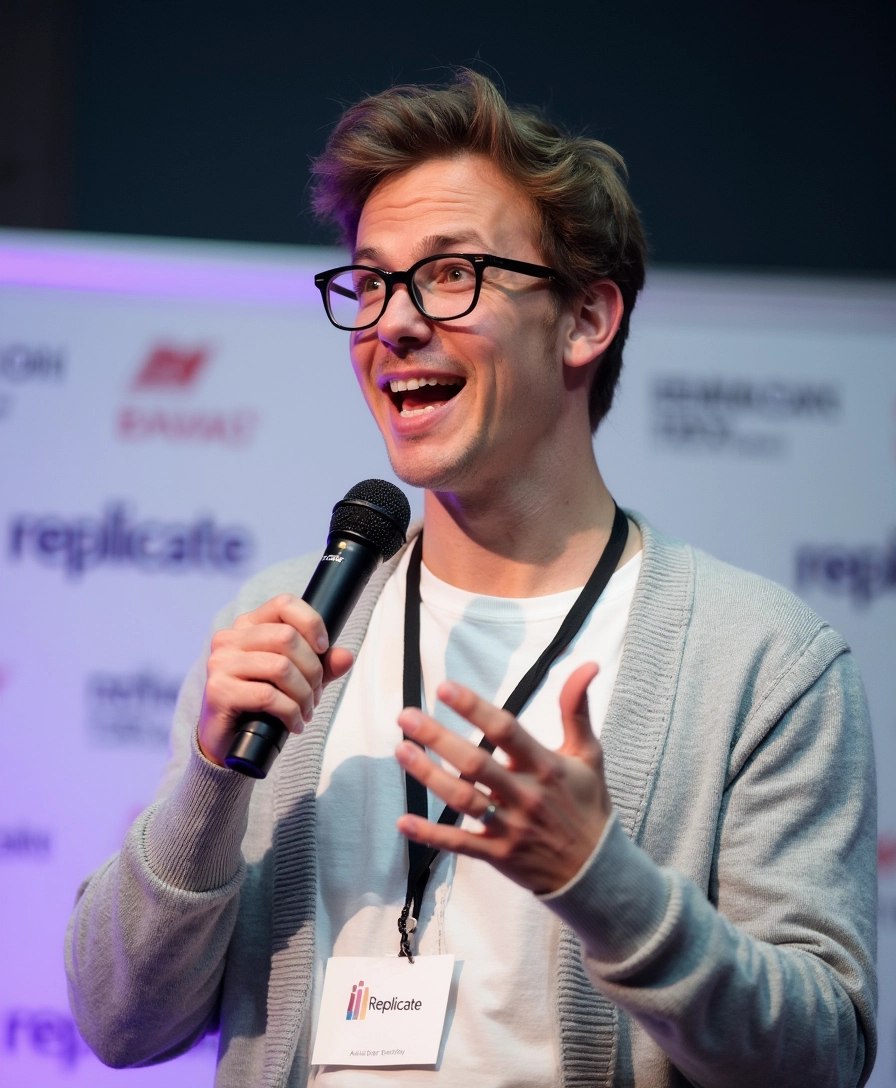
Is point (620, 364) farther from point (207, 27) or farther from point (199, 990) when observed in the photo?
point (207, 27)

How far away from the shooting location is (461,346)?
5.99 feet

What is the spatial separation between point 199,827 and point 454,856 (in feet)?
1.29

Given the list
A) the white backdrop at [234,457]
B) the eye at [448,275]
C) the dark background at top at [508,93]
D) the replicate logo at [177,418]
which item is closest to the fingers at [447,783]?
the eye at [448,275]

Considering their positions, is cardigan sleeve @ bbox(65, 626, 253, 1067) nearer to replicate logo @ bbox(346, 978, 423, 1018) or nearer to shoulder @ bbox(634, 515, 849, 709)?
replicate logo @ bbox(346, 978, 423, 1018)

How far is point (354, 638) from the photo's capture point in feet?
6.30

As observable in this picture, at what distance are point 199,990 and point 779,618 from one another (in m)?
1.04

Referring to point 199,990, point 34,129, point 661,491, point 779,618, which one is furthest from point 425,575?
point 34,129

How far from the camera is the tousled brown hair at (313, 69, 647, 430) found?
197 cm

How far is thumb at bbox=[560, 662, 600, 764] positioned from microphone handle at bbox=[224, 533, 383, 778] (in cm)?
34

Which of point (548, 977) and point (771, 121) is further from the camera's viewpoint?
point (771, 121)

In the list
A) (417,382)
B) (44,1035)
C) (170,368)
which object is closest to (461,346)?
(417,382)

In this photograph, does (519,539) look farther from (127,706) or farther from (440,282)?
(127,706)

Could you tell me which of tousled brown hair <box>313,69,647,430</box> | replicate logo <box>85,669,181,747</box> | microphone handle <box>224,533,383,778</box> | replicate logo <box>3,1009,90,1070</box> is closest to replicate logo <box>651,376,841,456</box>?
tousled brown hair <box>313,69,647,430</box>

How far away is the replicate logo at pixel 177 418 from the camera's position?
3.08 metres
